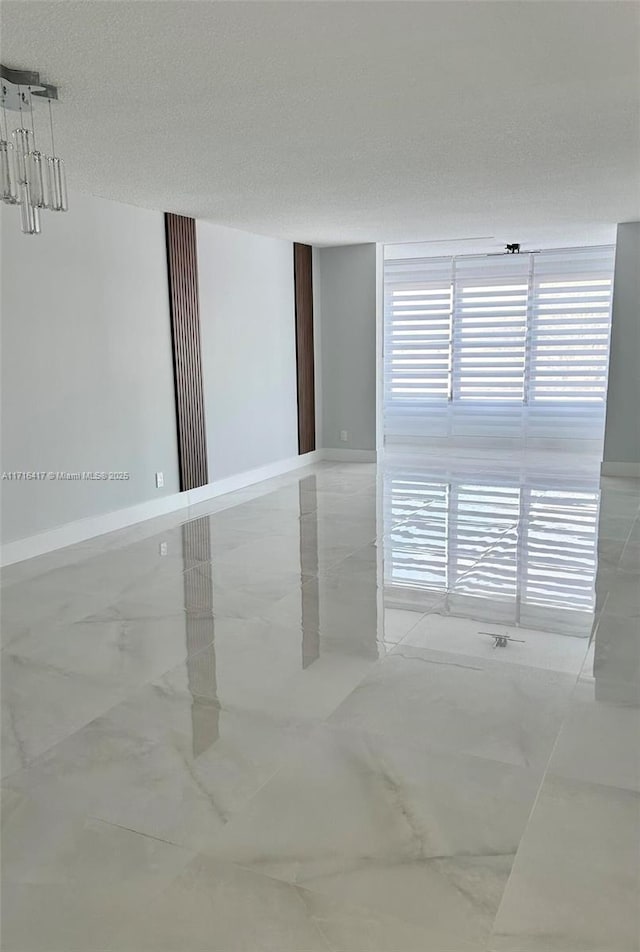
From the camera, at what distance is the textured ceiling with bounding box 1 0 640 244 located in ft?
8.46

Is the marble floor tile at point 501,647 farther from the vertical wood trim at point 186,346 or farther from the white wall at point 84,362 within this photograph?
the vertical wood trim at point 186,346

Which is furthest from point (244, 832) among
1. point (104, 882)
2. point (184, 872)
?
point (104, 882)

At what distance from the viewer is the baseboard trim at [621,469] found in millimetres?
7809

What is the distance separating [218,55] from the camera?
2857mm

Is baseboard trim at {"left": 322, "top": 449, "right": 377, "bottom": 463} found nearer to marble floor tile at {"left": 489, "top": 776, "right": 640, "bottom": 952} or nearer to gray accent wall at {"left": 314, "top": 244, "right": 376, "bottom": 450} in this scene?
gray accent wall at {"left": 314, "top": 244, "right": 376, "bottom": 450}

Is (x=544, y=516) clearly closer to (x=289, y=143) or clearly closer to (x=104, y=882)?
(x=289, y=143)

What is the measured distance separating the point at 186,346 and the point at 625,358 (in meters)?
4.46

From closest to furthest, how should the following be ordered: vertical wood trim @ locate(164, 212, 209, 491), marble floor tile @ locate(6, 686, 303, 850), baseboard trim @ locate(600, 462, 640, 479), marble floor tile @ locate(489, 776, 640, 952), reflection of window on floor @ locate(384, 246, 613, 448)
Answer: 1. marble floor tile @ locate(489, 776, 640, 952)
2. marble floor tile @ locate(6, 686, 303, 850)
3. vertical wood trim @ locate(164, 212, 209, 491)
4. baseboard trim @ locate(600, 462, 640, 479)
5. reflection of window on floor @ locate(384, 246, 613, 448)

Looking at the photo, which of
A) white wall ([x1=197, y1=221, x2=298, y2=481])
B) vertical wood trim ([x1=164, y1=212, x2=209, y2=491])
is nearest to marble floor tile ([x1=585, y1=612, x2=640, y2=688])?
vertical wood trim ([x1=164, y1=212, x2=209, y2=491])

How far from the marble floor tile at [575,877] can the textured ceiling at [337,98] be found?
101 inches

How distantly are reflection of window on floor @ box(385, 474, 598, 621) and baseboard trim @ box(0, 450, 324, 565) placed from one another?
1.47m

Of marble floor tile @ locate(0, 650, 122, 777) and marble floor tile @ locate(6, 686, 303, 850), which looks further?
marble floor tile @ locate(0, 650, 122, 777)

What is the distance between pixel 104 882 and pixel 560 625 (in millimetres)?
2488

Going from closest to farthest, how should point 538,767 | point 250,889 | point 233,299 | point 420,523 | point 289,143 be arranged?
point 250,889 < point 538,767 < point 289,143 < point 420,523 < point 233,299
